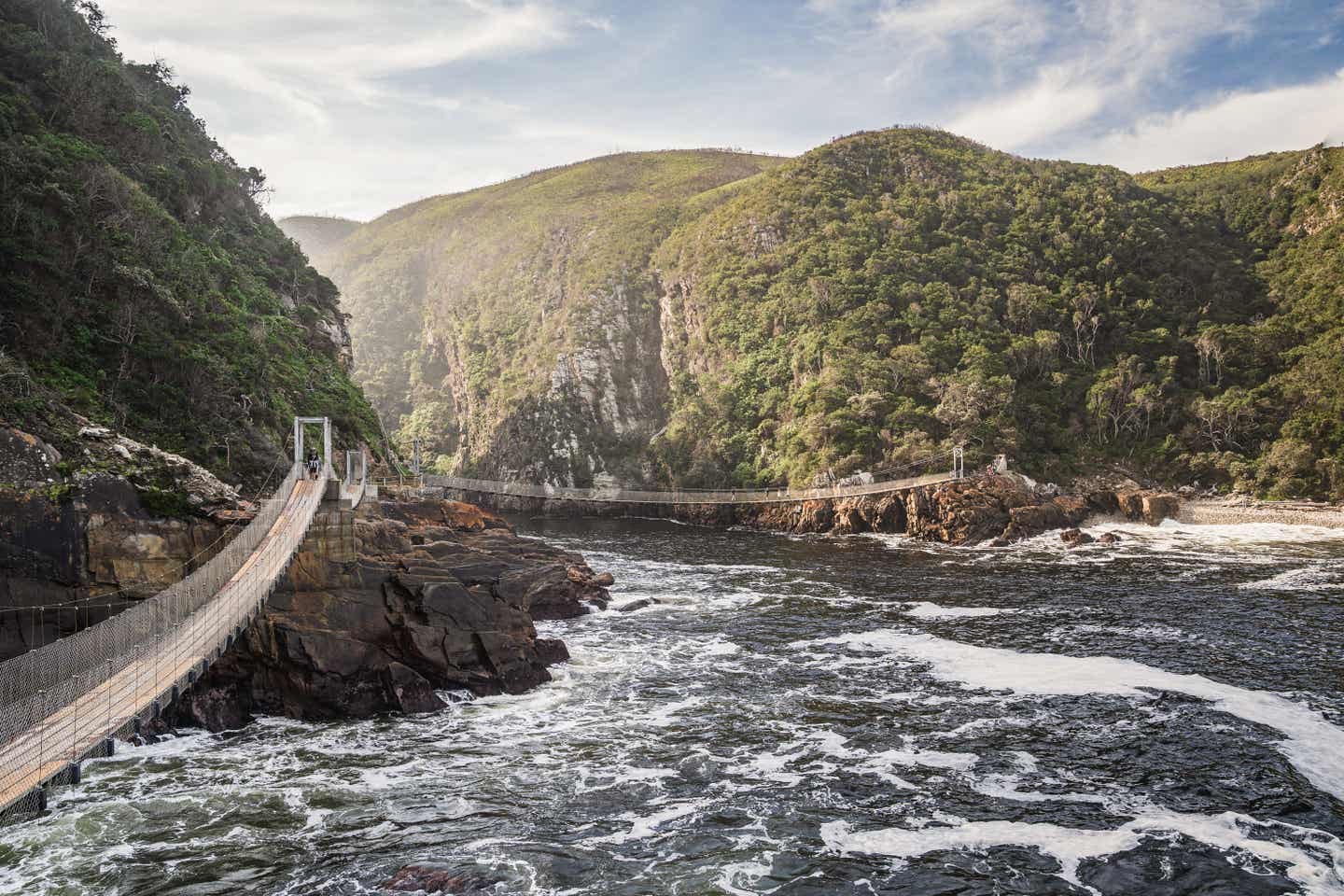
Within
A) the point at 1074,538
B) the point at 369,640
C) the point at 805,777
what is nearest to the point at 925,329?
the point at 1074,538

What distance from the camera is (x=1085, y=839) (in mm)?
14172

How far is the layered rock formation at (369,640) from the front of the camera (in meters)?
20.5

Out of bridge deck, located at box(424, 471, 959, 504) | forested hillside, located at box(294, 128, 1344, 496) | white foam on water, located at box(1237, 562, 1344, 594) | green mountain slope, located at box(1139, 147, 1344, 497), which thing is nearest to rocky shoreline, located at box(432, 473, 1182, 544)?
bridge deck, located at box(424, 471, 959, 504)

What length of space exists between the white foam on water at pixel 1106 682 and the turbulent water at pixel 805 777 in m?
0.11

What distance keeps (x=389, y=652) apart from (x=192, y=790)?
21.2 ft

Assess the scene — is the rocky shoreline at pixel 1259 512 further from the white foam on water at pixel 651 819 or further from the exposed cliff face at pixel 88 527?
the exposed cliff face at pixel 88 527

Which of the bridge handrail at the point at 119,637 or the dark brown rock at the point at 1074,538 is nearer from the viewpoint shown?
the bridge handrail at the point at 119,637

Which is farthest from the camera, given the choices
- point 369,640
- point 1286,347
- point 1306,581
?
point 1286,347

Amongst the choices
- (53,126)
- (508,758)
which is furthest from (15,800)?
(53,126)

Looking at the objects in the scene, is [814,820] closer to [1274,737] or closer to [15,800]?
[1274,737]

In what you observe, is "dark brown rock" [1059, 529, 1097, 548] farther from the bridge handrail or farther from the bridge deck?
the bridge handrail

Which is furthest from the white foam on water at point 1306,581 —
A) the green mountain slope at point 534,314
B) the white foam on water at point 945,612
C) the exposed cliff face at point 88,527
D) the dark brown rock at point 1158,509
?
the green mountain slope at point 534,314

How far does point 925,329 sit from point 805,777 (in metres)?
60.7

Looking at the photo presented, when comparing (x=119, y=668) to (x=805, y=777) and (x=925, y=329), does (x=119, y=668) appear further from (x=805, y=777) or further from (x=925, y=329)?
(x=925, y=329)
